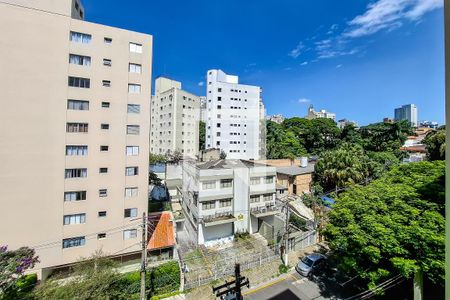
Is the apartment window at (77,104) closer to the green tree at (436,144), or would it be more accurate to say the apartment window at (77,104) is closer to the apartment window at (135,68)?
the apartment window at (135,68)

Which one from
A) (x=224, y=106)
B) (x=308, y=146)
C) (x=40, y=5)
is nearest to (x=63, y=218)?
(x=40, y=5)

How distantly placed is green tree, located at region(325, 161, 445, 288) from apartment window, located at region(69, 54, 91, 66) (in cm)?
1702

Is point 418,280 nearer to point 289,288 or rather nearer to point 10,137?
point 289,288

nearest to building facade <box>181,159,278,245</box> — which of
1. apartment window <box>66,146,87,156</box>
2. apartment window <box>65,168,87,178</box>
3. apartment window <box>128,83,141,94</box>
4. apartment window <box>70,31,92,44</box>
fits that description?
apartment window <box>128,83,141,94</box>

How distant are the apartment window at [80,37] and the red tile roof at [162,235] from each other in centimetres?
1365

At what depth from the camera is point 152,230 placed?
53.8 ft

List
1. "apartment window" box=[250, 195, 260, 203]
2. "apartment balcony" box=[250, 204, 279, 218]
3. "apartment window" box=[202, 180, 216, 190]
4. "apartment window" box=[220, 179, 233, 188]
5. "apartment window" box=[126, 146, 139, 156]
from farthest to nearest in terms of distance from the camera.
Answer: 1. "apartment window" box=[250, 195, 260, 203]
2. "apartment balcony" box=[250, 204, 279, 218]
3. "apartment window" box=[220, 179, 233, 188]
4. "apartment window" box=[202, 180, 216, 190]
5. "apartment window" box=[126, 146, 139, 156]

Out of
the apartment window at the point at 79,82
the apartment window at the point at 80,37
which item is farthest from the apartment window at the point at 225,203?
the apartment window at the point at 80,37

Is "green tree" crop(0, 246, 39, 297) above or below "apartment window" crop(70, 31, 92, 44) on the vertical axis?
below

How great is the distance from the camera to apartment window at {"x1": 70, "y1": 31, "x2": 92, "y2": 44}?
13232 millimetres

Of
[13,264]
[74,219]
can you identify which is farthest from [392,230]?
[13,264]

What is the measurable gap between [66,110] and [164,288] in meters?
12.1

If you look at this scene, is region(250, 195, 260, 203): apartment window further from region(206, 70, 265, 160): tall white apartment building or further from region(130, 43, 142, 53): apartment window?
region(206, 70, 265, 160): tall white apartment building

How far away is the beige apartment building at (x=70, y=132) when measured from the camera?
1195cm
